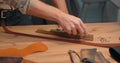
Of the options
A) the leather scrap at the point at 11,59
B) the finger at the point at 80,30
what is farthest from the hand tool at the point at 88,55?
the leather scrap at the point at 11,59

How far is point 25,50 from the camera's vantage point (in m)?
0.98

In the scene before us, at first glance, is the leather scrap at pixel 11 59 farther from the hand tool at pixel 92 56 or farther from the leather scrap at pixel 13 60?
the hand tool at pixel 92 56

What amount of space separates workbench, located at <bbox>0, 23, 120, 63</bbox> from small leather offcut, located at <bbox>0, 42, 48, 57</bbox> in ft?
0.07

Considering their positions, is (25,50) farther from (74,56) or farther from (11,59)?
(74,56)

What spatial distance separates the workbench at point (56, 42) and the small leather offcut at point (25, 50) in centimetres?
2

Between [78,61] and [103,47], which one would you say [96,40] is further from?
[78,61]

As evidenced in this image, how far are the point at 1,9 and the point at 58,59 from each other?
19.8 inches

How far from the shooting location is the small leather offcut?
3.10 ft

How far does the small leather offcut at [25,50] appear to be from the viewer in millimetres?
946

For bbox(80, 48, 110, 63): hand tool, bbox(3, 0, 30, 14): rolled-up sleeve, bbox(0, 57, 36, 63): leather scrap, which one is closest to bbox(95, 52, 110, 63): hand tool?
bbox(80, 48, 110, 63): hand tool

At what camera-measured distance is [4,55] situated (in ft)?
3.05

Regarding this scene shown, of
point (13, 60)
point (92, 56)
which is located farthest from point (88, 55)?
point (13, 60)

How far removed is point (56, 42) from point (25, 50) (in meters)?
0.17

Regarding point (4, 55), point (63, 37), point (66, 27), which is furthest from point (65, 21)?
point (4, 55)
